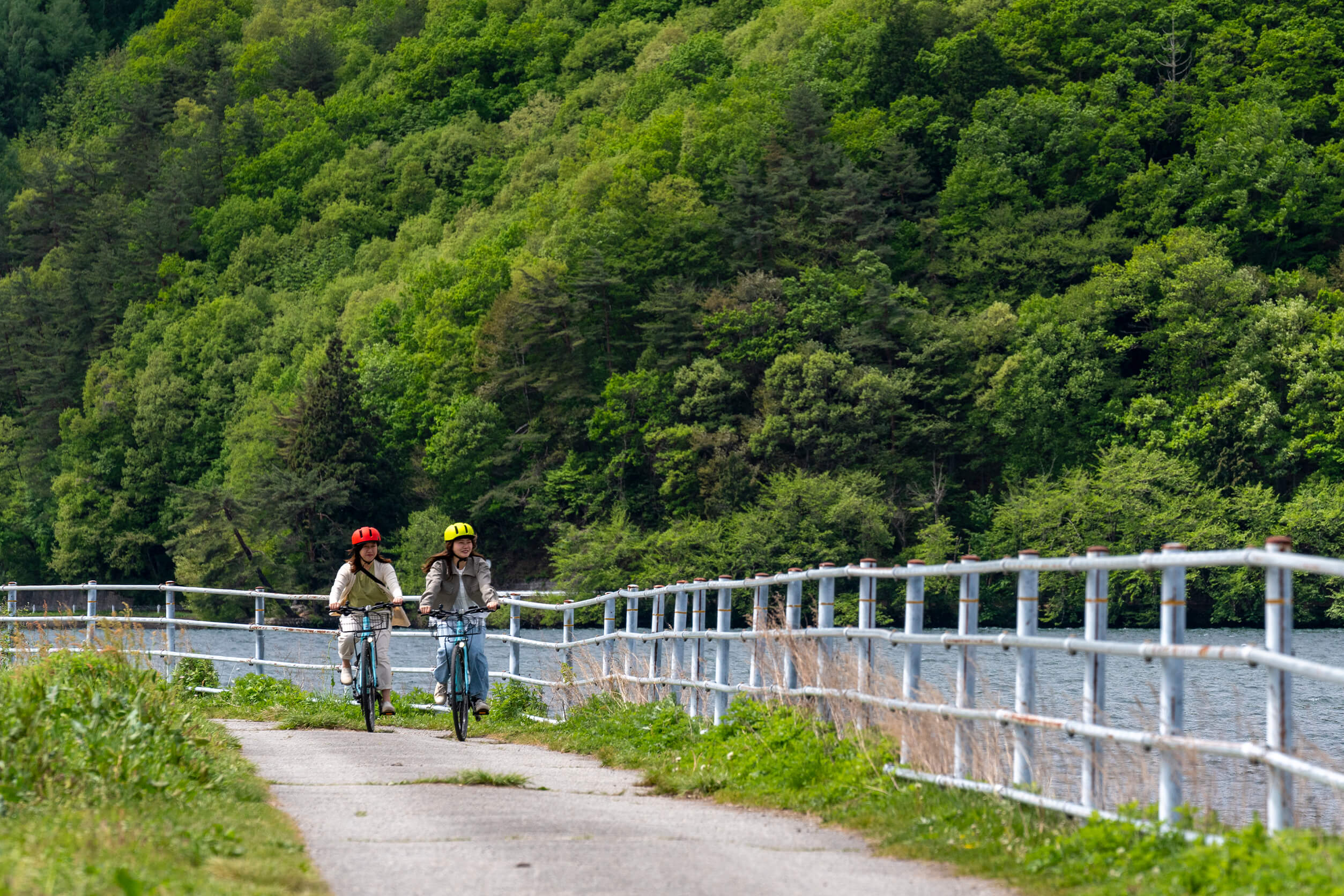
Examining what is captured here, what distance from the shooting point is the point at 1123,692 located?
3778cm

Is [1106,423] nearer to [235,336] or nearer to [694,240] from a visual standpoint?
[694,240]

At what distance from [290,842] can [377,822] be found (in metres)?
1.00

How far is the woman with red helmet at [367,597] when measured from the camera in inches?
592

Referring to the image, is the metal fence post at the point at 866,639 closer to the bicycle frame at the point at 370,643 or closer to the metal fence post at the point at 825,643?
the metal fence post at the point at 825,643

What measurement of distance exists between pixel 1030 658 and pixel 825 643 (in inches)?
101

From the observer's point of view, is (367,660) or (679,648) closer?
(679,648)

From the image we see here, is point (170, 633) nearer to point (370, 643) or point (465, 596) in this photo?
point (370, 643)

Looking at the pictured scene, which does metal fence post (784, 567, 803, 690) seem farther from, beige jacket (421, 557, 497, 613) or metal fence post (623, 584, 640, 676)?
beige jacket (421, 557, 497, 613)

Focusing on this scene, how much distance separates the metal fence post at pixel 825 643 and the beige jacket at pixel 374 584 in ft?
18.7

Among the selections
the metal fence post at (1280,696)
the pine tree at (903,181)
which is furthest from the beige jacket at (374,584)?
the pine tree at (903,181)

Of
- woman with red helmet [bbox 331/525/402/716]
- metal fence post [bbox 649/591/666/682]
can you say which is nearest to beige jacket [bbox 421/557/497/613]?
woman with red helmet [bbox 331/525/402/716]

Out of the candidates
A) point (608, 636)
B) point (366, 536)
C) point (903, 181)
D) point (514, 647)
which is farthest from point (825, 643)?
point (903, 181)

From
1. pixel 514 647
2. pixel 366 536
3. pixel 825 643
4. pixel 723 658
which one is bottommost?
pixel 514 647

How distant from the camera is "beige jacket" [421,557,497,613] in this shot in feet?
48.4
